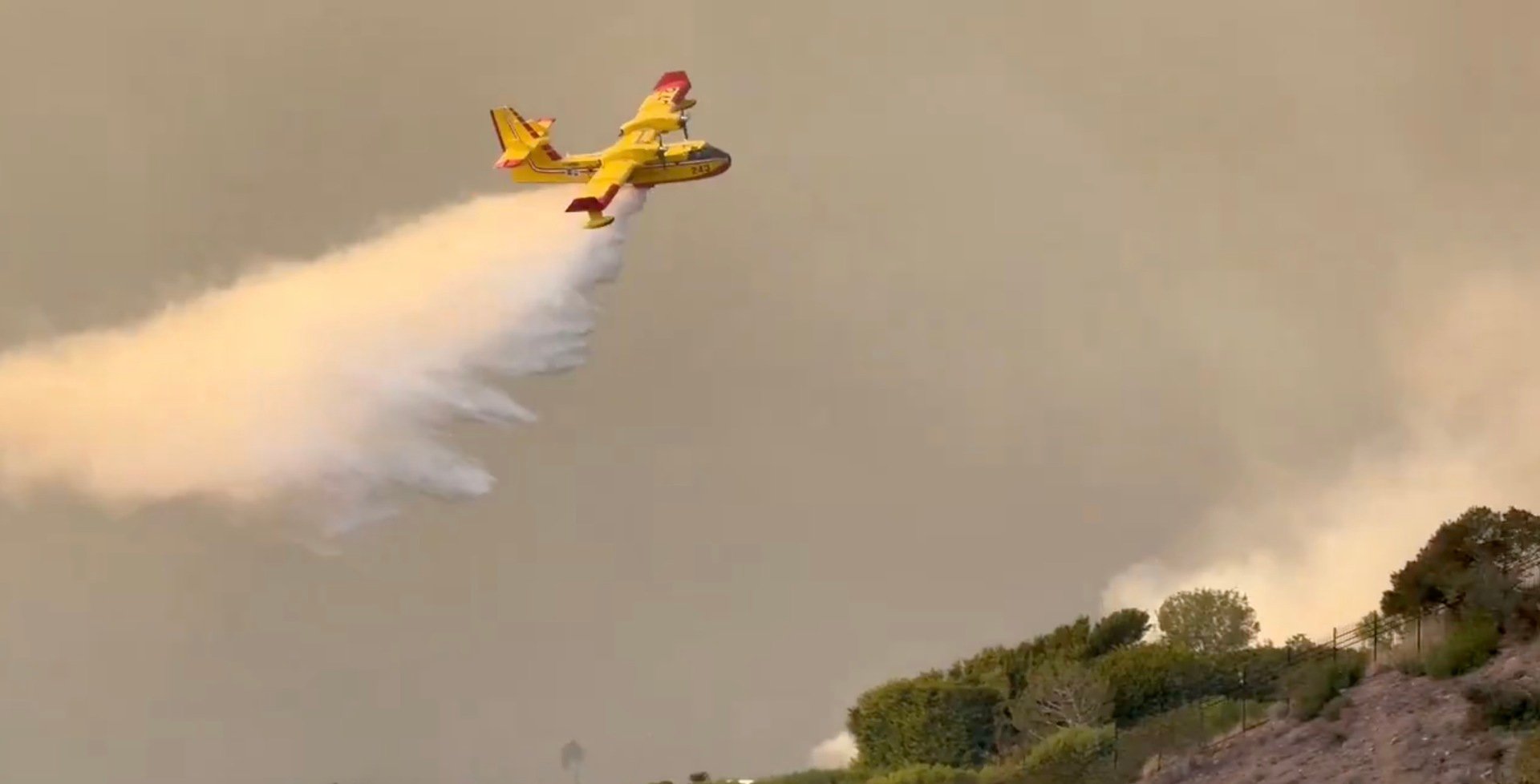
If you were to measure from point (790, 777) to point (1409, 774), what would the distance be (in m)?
A: 35.7

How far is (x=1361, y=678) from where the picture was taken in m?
74.6

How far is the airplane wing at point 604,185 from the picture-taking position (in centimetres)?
8181

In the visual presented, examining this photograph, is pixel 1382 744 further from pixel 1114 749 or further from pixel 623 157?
pixel 623 157

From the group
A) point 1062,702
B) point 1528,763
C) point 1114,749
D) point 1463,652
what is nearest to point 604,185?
point 1062,702

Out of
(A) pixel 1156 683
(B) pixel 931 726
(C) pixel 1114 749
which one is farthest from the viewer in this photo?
(B) pixel 931 726

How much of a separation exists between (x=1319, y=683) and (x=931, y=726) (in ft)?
70.8

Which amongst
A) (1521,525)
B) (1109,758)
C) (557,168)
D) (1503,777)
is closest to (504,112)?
(557,168)

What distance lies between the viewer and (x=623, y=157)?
8488 cm

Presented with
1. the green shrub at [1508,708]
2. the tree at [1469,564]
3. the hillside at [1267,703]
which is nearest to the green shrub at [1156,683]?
the hillside at [1267,703]

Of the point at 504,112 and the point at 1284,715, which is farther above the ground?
the point at 504,112

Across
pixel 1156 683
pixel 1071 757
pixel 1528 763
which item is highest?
pixel 1156 683

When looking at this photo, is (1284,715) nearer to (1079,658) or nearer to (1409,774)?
(1409,774)

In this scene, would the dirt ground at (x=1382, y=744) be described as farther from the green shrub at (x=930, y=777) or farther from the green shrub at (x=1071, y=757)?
the green shrub at (x=930, y=777)

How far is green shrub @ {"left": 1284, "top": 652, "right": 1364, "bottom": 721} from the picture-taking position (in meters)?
72.2
